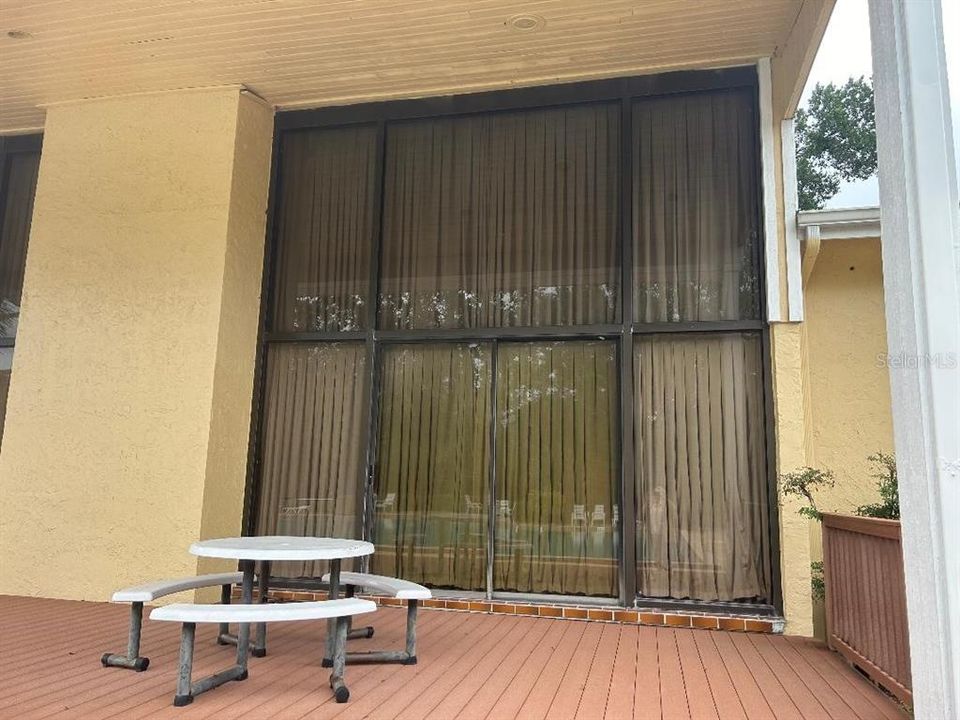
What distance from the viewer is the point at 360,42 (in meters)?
5.09

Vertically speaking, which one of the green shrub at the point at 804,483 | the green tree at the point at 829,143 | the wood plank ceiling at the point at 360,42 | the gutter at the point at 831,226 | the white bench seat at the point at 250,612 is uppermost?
the wood plank ceiling at the point at 360,42

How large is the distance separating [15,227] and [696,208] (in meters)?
6.05

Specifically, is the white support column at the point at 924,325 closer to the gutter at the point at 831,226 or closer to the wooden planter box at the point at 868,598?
the wooden planter box at the point at 868,598

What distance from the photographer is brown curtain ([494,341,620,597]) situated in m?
4.94

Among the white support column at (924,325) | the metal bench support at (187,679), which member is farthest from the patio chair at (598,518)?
the metal bench support at (187,679)

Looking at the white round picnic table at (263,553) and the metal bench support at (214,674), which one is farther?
the white round picnic table at (263,553)

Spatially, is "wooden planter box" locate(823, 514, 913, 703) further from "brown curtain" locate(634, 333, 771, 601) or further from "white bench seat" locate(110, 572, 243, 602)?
"white bench seat" locate(110, 572, 243, 602)

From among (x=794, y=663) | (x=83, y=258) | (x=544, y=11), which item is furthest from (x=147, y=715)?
(x=544, y=11)

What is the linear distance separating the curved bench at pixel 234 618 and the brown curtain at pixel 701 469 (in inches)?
92.4

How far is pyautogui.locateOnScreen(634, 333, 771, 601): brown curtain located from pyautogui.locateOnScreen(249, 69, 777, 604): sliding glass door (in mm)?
14

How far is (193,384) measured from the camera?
5.27 m

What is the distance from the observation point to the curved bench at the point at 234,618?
2908 millimetres

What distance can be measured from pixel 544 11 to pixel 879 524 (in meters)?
3.65

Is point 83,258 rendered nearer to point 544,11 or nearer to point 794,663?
point 544,11
